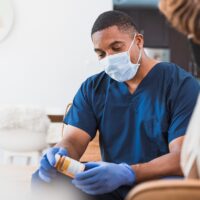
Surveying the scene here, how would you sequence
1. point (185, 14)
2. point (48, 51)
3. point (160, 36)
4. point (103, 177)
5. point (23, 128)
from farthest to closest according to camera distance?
1. point (160, 36)
2. point (48, 51)
3. point (23, 128)
4. point (103, 177)
5. point (185, 14)

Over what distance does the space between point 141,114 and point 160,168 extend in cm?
21

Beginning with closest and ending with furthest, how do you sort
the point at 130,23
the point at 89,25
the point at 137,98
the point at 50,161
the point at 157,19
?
the point at 50,161
the point at 137,98
the point at 130,23
the point at 89,25
the point at 157,19

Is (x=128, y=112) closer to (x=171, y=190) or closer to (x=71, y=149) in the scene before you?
(x=71, y=149)

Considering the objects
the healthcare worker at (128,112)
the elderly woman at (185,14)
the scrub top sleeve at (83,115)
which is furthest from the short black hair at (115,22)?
the elderly woman at (185,14)

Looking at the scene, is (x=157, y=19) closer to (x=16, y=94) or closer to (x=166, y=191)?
(x=16, y=94)

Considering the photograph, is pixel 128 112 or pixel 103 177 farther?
pixel 128 112

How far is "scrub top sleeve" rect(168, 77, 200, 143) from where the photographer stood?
1.09 metres

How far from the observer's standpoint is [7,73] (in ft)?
9.09

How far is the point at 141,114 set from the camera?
118 cm

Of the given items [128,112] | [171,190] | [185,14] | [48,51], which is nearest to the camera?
[171,190]

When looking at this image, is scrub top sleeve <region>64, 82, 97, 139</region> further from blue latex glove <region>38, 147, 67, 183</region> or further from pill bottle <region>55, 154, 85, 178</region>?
pill bottle <region>55, 154, 85, 178</region>

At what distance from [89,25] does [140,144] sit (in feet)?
5.77

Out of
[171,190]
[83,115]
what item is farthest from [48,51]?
[171,190]

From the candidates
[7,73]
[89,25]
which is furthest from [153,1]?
[7,73]
